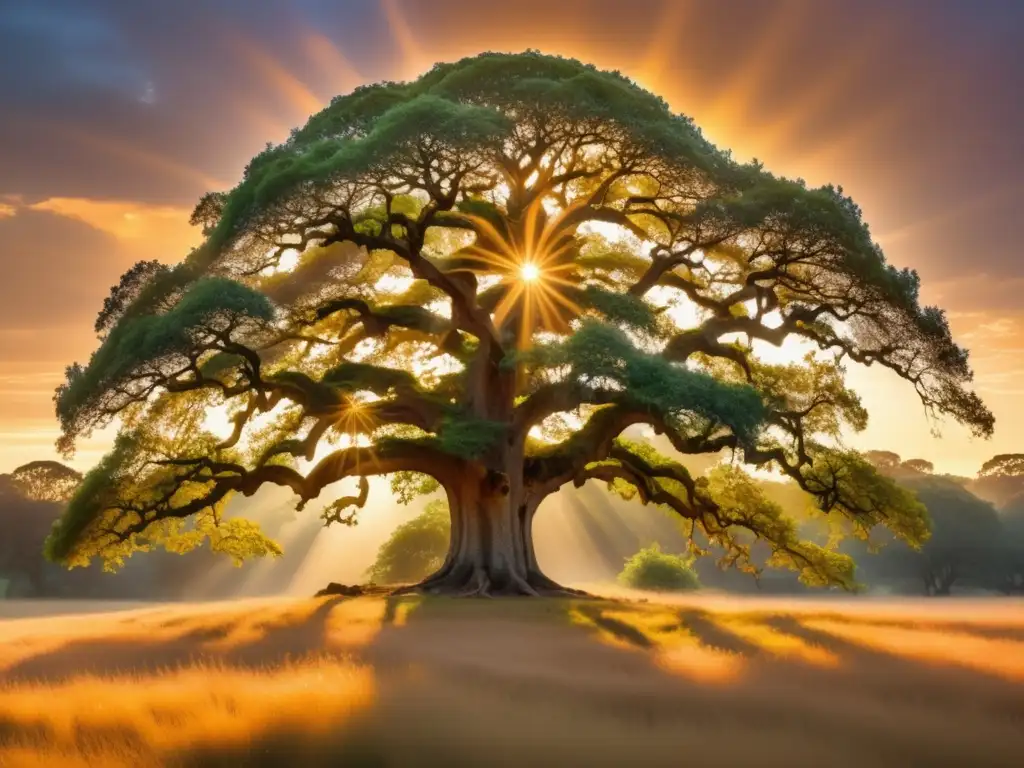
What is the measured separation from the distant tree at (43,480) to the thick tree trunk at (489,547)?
40723 millimetres

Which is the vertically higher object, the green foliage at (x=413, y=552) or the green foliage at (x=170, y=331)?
the green foliage at (x=170, y=331)

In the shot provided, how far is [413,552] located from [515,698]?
3923 cm

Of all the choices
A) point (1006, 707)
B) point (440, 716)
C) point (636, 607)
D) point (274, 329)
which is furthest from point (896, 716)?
point (274, 329)

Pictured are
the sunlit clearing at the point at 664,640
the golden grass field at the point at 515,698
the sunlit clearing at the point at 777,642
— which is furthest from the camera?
the sunlit clearing at the point at 777,642

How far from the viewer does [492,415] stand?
1137 inches

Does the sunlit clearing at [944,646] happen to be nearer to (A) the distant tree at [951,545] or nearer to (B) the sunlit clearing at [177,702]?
(B) the sunlit clearing at [177,702]

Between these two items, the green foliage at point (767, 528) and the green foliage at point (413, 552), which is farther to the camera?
the green foliage at point (413, 552)

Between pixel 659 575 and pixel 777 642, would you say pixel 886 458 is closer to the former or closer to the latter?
pixel 659 575

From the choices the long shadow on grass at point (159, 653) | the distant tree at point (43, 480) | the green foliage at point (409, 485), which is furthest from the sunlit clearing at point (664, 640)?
the distant tree at point (43, 480)

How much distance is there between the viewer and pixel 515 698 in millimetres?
10242

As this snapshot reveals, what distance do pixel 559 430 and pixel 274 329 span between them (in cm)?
1172

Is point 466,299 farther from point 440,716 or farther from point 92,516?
point 440,716

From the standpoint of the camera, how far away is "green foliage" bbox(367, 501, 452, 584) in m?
48.4

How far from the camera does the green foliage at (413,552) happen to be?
48438 mm
